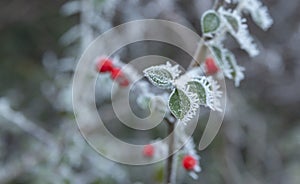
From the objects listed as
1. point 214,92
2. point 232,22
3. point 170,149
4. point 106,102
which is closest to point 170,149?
point 170,149

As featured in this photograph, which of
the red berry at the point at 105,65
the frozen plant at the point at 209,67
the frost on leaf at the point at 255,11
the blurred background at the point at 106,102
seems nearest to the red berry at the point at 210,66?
the frozen plant at the point at 209,67

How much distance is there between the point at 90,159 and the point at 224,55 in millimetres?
1021

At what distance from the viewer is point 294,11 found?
9.75 ft

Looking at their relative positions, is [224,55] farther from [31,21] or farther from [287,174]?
[31,21]

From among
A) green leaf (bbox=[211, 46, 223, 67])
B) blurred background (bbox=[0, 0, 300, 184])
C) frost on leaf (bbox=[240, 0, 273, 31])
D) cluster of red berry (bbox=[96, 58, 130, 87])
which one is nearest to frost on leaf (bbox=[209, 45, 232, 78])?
green leaf (bbox=[211, 46, 223, 67])

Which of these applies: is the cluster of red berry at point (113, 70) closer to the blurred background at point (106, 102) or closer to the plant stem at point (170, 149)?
the plant stem at point (170, 149)

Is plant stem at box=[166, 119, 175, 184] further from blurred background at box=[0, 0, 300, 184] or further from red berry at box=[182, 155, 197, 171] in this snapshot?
blurred background at box=[0, 0, 300, 184]

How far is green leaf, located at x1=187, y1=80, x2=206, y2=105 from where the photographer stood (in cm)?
82

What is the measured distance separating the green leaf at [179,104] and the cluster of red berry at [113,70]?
0.38m

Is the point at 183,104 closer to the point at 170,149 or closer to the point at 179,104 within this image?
the point at 179,104

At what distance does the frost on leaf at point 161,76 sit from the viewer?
818 millimetres

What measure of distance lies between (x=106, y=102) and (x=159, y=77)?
193cm

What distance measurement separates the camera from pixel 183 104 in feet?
2.63

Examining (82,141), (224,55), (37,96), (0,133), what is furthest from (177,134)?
(37,96)
